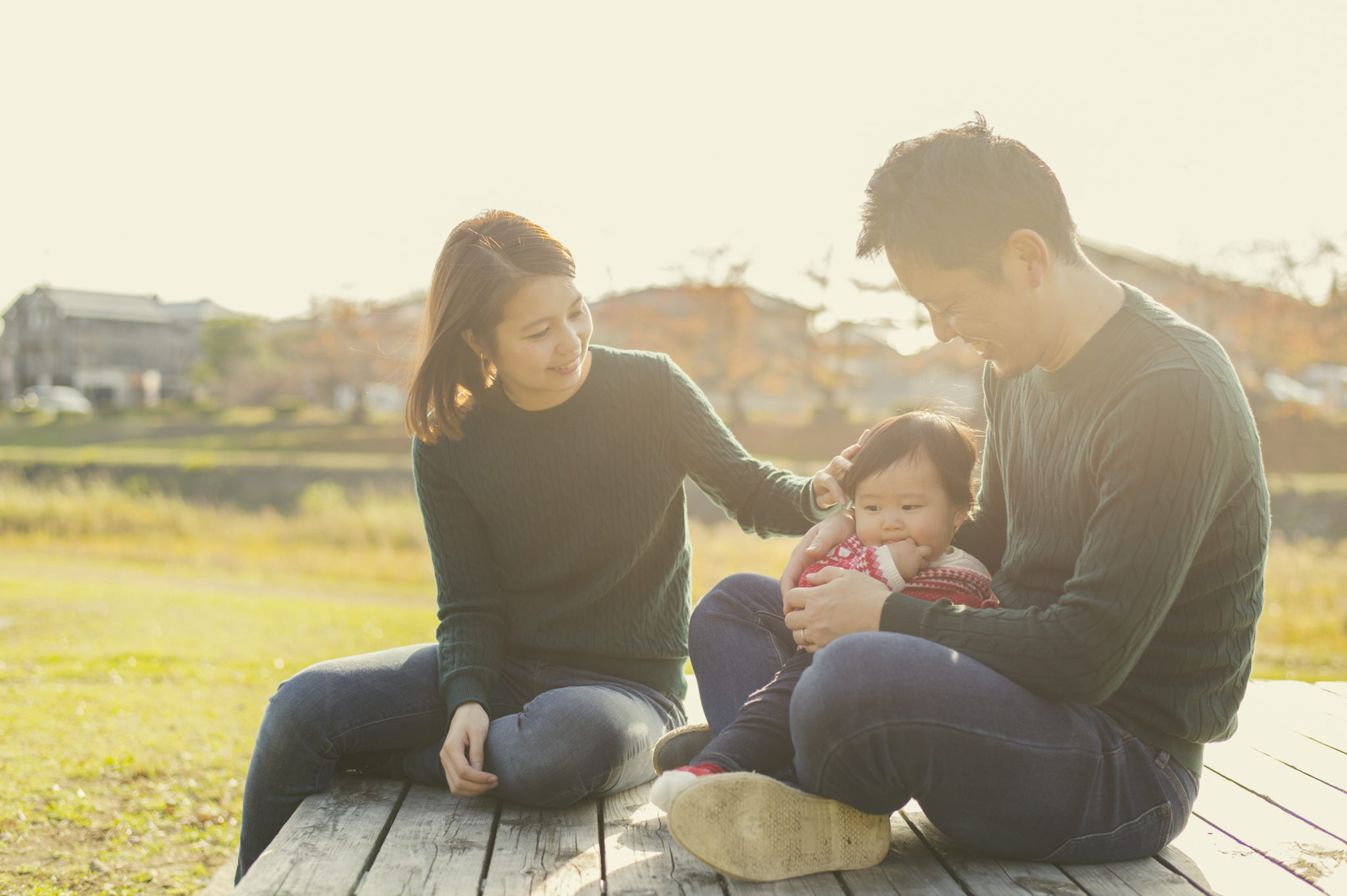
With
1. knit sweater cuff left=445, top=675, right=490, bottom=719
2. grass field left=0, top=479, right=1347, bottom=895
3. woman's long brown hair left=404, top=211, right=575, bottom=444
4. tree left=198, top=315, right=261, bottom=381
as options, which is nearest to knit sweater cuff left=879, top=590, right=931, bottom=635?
knit sweater cuff left=445, top=675, right=490, bottom=719

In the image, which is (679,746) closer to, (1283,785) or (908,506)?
(908,506)

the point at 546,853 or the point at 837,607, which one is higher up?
the point at 837,607

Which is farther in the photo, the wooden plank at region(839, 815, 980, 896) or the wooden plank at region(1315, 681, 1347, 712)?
the wooden plank at region(1315, 681, 1347, 712)

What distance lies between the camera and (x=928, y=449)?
6.50 feet

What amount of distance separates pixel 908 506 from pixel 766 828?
691 mm

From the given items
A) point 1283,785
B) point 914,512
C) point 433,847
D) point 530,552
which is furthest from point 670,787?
point 1283,785

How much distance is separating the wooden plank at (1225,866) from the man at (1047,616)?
10cm

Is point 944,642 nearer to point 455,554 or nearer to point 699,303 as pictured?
point 455,554

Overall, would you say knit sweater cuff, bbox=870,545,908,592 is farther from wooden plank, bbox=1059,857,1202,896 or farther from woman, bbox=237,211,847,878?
wooden plank, bbox=1059,857,1202,896

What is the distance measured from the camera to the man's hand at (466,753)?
197cm

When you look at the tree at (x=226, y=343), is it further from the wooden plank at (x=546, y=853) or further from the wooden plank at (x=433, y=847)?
the wooden plank at (x=546, y=853)

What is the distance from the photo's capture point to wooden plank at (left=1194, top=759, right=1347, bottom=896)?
67.0 inches

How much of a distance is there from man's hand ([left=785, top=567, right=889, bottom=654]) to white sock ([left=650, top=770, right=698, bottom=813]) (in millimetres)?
306

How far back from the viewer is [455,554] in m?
2.29
